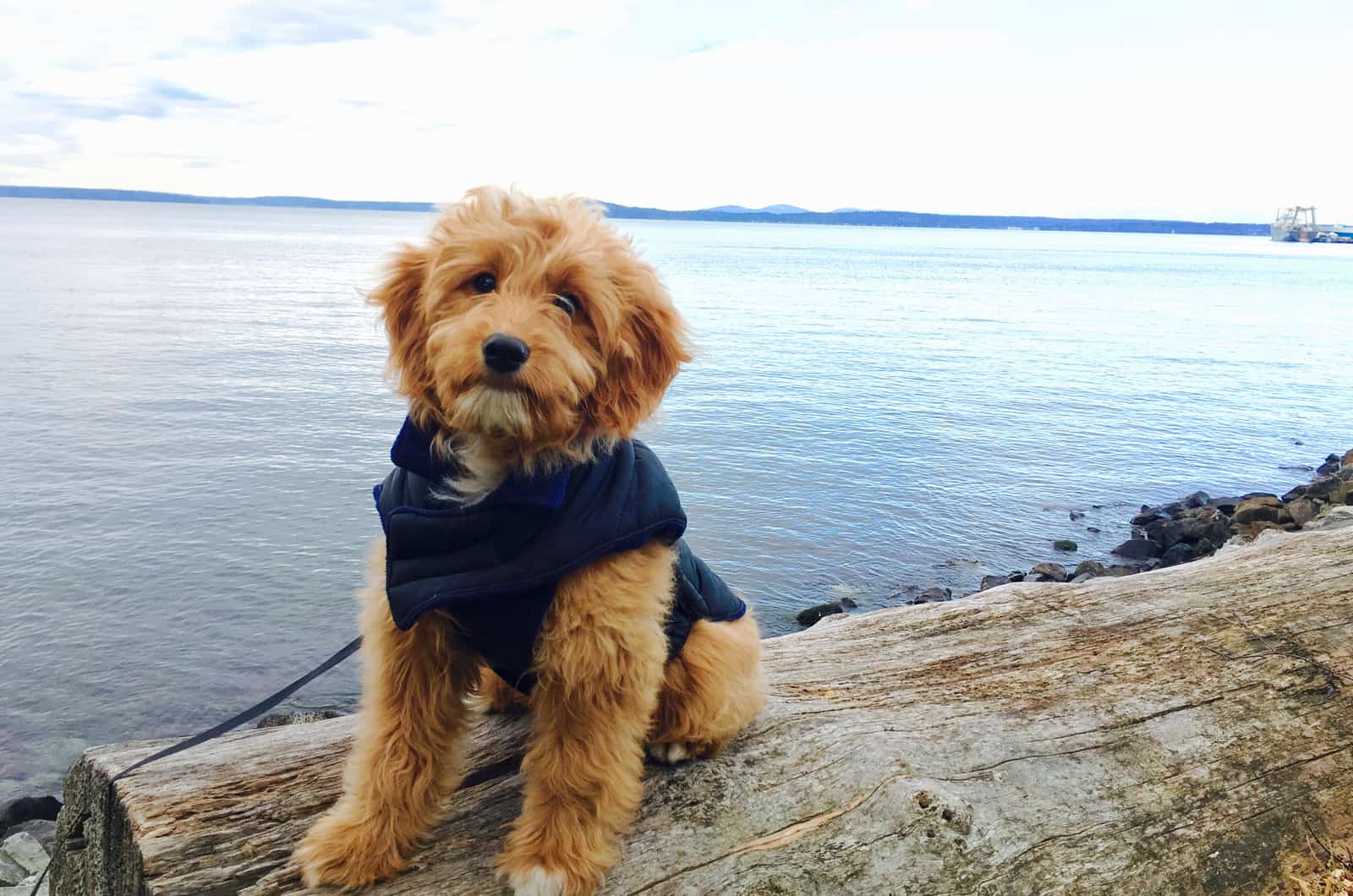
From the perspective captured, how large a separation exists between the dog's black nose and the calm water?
2.36ft

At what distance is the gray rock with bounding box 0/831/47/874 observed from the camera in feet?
22.0

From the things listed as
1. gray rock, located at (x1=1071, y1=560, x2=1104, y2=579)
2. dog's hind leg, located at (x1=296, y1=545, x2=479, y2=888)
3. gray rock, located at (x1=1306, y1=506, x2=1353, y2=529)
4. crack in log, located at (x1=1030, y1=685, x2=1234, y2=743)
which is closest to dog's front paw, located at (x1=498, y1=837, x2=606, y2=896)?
dog's hind leg, located at (x1=296, y1=545, x2=479, y2=888)

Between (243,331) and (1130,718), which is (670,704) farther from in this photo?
(243,331)

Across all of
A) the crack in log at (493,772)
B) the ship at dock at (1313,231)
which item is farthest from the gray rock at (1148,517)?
the ship at dock at (1313,231)

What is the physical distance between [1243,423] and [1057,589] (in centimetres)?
2351

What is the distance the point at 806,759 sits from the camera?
3467 mm

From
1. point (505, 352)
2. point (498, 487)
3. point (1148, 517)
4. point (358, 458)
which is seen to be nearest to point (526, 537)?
point (498, 487)

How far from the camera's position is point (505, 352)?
258 cm

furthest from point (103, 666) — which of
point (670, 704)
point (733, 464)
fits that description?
point (733, 464)

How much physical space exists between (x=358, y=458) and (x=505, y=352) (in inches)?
617

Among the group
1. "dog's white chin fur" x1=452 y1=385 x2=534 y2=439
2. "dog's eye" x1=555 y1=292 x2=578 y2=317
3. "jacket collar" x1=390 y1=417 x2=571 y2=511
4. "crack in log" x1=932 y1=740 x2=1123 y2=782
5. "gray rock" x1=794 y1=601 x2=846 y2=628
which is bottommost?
"gray rock" x1=794 y1=601 x2=846 y2=628

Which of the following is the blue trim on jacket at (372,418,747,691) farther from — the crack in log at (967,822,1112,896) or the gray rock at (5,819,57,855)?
the gray rock at (5,819,57,855)

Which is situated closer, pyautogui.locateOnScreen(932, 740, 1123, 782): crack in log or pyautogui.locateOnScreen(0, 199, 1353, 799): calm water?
pyautogui.locateOnScreen(932, 740, 1123, 782): crack in log

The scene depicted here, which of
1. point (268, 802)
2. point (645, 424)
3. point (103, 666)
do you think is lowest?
point (103, 666)
